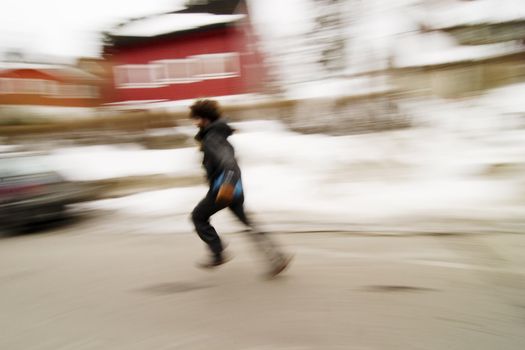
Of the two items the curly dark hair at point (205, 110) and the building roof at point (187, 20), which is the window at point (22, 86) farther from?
the curly dark hair at point (205, 110)

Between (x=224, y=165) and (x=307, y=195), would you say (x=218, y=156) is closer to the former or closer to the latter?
(x=224, y=165)

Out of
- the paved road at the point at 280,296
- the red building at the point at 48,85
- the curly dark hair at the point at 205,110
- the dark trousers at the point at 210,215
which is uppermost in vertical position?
the red building at the point at 48,85

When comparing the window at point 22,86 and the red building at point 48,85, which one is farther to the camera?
the red building at point 48,85

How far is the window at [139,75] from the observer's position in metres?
21.6

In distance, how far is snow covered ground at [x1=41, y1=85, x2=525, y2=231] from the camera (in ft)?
19.6

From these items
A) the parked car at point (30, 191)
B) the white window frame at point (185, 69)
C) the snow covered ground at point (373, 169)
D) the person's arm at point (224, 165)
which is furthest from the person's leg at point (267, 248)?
the white window frame at point (185, 69)

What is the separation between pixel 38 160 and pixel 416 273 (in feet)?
18.8

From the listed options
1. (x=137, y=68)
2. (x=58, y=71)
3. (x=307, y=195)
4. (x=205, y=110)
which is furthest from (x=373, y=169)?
(x=58, y=71)

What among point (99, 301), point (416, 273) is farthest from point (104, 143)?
point (416, 273)

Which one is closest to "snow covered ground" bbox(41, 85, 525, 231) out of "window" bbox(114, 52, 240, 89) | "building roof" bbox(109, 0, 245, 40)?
"window" bbox(114, 52, 240, 89)

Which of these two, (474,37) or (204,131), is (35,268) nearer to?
(204,131)

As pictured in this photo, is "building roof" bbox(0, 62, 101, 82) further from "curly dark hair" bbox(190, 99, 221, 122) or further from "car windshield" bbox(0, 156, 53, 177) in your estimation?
"curly dark hair" bbox(190, 99, 221, 122)

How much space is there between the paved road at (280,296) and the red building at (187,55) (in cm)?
1612

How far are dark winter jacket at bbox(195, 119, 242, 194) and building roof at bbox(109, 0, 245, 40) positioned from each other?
1788 centimetres
